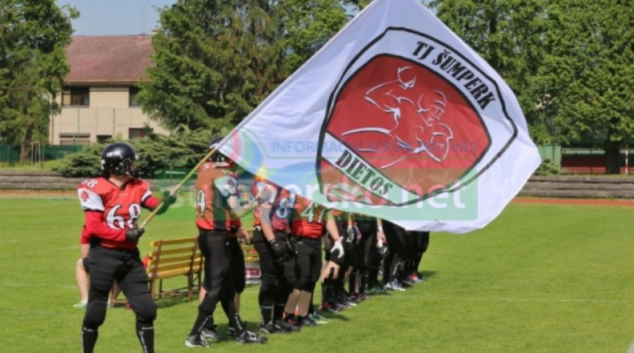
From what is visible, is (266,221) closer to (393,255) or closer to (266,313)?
(266,313)

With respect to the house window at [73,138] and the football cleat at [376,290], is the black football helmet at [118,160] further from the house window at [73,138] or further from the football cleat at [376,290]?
the house window at [73,138]

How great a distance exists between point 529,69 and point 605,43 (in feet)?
15.1

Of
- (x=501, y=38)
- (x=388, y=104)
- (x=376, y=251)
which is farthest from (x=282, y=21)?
(x=388, y=104)

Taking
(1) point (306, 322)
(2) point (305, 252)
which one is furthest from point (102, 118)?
(2) point (305, 252)

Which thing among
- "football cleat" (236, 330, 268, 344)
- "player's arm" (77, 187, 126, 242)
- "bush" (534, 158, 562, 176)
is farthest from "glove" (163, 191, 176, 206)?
"bush" (534, 158, 562, 176)

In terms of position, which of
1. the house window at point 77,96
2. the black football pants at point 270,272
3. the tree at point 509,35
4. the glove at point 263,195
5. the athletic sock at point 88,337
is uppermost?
the tree at point 509,35

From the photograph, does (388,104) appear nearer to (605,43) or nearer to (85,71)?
(605,43)

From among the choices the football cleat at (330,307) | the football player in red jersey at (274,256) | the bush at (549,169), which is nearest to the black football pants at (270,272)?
the football player in red jersey at (274,256)

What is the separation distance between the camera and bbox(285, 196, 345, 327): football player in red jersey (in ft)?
38.7

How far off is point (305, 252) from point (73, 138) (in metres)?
62.6

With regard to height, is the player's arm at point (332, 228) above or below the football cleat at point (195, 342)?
above

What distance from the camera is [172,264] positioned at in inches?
549

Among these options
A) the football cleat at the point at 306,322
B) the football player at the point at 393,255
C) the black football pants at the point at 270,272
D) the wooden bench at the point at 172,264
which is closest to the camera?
the black football pants at the point at 270,272

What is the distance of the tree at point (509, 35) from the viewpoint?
59875 millimetres
